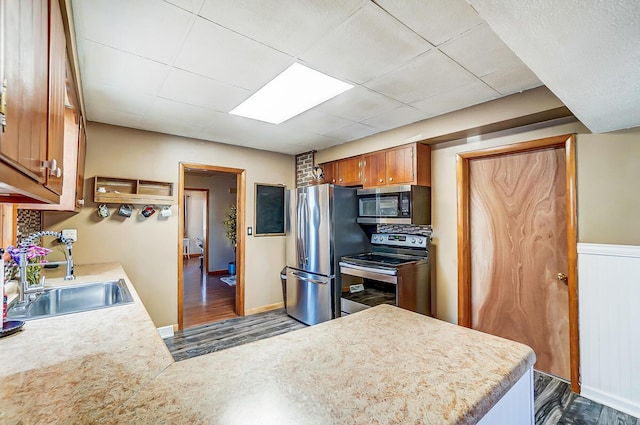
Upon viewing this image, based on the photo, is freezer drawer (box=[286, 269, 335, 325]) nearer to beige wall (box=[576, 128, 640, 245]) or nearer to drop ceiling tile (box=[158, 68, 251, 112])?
drop ceiling tile (box=[158, 68, 251, 112])

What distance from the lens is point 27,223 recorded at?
8.14ft

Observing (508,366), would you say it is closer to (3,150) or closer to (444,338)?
(444,338)

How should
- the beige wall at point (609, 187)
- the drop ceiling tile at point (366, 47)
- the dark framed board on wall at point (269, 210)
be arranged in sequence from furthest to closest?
the dark framed board on wall at point (269, 210) < the beige wall at point (609, 187) < the drop ceiling tile at point (366, 47)

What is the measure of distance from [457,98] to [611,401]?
8.36 ft

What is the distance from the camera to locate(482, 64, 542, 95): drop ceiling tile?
2.04 metres

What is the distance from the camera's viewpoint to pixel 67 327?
1365mm

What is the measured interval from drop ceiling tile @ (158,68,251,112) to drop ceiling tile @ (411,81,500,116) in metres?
1.58

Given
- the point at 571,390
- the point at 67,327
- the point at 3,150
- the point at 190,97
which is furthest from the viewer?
the point at 190,97

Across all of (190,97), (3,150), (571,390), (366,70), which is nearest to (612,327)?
Result: (571,390)

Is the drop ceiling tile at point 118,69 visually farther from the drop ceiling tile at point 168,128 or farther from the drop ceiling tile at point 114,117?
the drop ceiling tile at point 168,128

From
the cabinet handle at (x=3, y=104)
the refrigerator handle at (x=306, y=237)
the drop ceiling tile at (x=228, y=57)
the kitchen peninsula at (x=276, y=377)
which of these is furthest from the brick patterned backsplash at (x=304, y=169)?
the cabinet handle at (x=3, y=104)

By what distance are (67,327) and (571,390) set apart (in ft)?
11.3

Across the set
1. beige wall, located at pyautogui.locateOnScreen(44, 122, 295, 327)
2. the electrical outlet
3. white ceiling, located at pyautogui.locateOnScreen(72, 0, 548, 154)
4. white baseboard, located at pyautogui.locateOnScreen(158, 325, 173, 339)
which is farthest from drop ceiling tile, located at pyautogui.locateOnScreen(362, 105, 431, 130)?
white baseboard, located at pyautogui.locateOnScreen(158, 325, 173, 339)

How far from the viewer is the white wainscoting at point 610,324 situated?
6.67 feet
